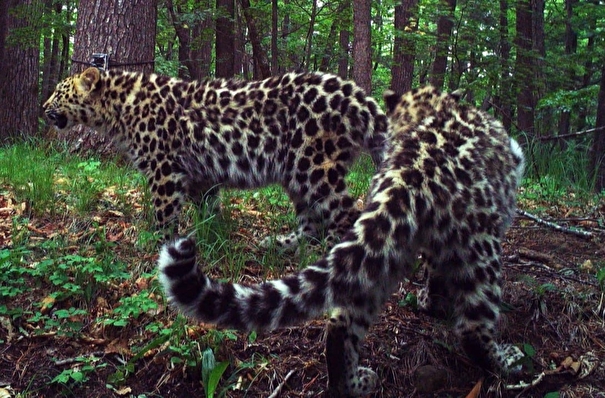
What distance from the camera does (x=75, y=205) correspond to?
212 inches

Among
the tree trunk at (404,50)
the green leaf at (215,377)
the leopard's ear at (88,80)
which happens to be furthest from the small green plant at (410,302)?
the tree trunk at (404,50)

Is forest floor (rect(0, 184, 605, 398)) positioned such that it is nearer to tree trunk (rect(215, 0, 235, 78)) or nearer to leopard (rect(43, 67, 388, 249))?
leopard (rect(43, 67, 388, 249))

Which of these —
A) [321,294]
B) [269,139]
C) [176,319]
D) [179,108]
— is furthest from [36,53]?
[321,294]

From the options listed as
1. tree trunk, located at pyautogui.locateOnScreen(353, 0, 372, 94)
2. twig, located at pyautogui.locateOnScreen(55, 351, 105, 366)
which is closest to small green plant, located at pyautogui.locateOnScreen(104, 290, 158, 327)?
twig, located at pyautogui.locateOnScreen(55, 351, 105, 366)

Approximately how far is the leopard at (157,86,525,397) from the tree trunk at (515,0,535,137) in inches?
302

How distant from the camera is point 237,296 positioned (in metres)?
2.79

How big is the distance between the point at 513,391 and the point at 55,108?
196 inches

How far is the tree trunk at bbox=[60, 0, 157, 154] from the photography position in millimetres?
7613

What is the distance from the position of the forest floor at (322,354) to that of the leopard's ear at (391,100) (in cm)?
157

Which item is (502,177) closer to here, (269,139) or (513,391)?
(513,391)

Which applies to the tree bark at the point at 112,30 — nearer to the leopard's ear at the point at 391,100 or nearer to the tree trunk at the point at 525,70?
the leopard's ear at the point at 391,100

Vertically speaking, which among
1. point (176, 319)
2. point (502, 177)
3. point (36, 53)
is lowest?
point (176, 319)

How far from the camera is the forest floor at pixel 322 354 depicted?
11.7 feet

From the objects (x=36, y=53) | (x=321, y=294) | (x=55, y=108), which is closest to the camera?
(x=321, y=294)
